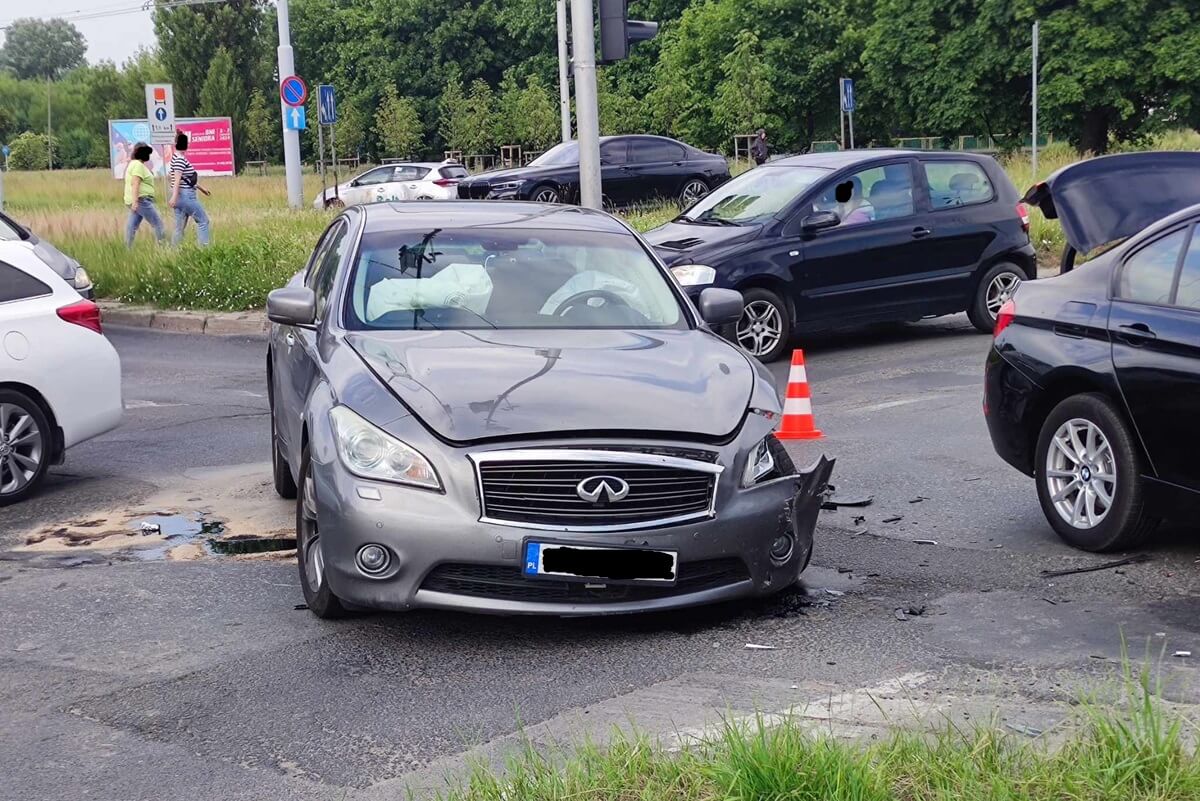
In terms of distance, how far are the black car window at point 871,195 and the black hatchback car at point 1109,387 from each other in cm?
643

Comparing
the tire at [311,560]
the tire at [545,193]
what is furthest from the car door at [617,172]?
the tire at [311,560]

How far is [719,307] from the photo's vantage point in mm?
7312

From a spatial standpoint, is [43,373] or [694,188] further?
[694,188]

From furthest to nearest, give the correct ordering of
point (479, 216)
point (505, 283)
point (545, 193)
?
point (545, 193) < point (479, 216) < point (505, 283)

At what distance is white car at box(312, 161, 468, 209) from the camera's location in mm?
37938

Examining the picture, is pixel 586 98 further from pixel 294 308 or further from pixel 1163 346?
pixel 1163 346

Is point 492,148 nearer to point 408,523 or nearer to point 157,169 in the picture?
point 157,169

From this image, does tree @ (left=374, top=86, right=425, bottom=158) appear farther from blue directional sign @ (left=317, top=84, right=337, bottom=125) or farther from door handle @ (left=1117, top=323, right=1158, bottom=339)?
door handle @ (left=1117, top=323, right=1158, bottom=339)

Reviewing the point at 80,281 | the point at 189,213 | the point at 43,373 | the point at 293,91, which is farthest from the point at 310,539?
the point at 293,91

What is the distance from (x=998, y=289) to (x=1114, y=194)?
6.52m

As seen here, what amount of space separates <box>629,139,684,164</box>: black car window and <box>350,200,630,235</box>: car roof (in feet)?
67.6

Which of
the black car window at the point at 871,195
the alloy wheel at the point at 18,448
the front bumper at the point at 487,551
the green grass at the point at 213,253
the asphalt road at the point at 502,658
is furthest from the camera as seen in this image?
the green grass at the point at 213,253

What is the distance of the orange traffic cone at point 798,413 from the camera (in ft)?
32.1

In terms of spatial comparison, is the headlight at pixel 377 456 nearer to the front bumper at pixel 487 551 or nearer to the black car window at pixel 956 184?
the front bumper at pixel 487 551
